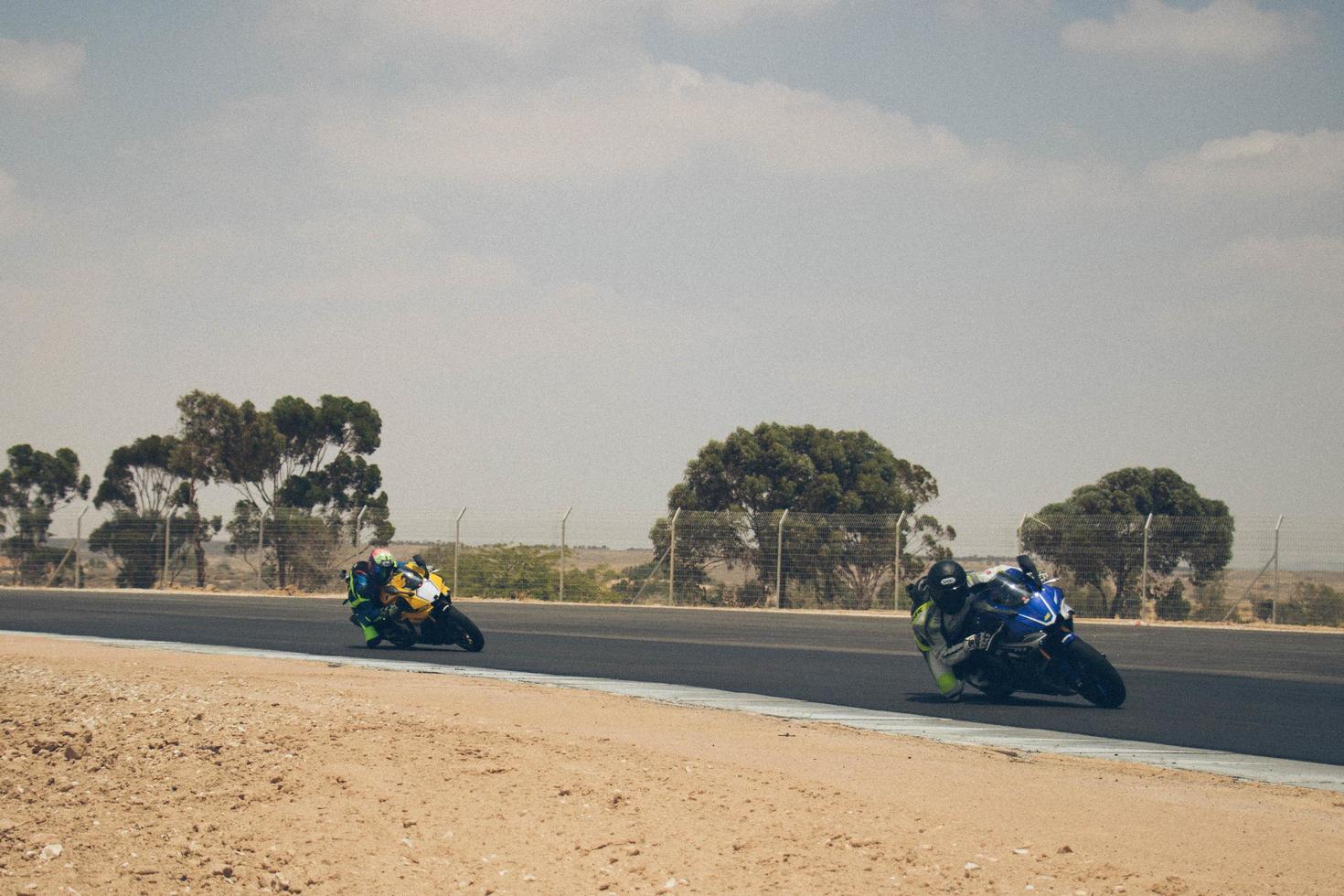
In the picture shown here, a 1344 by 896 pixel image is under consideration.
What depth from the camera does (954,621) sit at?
A: 11.9 metres

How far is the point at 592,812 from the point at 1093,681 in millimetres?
6175

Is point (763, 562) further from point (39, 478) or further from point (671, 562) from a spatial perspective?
point (39, 478)

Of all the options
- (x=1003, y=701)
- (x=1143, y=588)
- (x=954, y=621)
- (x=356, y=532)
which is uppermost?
(x=356, y=532)

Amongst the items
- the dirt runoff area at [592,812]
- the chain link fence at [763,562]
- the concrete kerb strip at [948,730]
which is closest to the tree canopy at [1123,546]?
the chain link fence at [763,562]

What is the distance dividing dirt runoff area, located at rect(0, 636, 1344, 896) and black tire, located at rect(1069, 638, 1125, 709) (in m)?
2.94

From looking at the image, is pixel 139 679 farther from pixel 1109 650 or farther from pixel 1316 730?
pixel 1109 650

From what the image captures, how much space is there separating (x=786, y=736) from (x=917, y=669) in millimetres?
6341

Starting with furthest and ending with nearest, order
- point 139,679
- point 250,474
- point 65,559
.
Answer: point 250,474 → point 65,559 → point 139,679

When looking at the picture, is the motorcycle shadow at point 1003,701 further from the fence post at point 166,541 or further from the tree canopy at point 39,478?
the tree canopy at point 39,478

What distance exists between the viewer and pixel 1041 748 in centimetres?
884

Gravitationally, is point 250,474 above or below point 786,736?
above

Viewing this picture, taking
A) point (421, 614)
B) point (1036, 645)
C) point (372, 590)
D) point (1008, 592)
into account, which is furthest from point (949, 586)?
point (372, 590)

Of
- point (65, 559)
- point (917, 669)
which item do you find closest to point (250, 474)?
point (65, 559)

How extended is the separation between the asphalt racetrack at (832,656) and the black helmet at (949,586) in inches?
32.6
